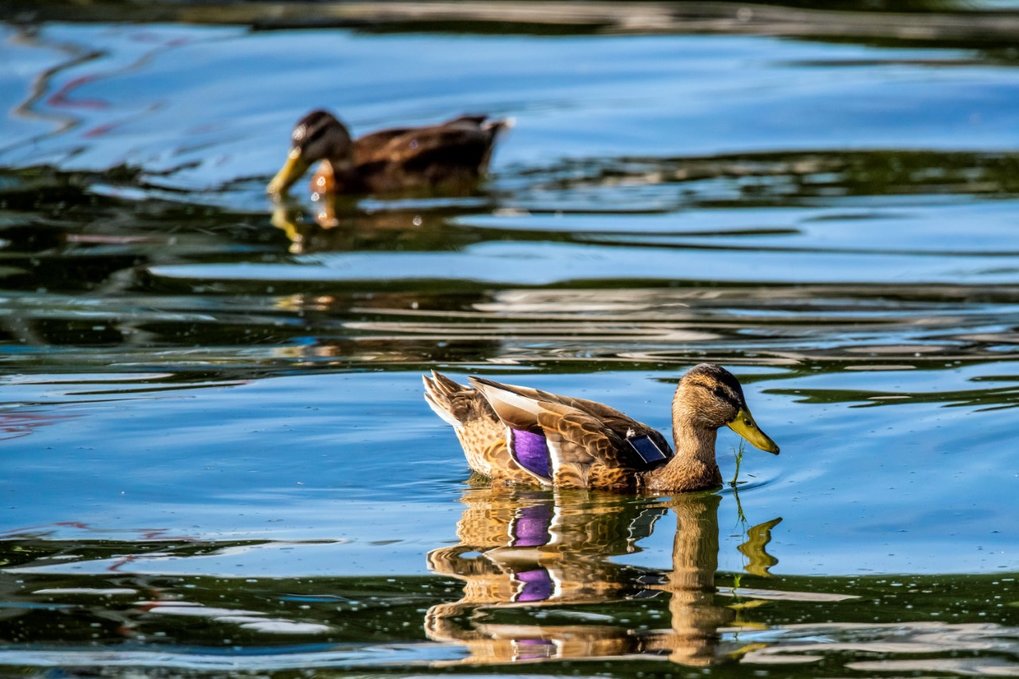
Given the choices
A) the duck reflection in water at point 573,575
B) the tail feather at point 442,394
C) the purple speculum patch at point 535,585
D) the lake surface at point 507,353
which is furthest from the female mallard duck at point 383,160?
the purple speculum patch at point 535,585

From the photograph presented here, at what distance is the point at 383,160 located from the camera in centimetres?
1481

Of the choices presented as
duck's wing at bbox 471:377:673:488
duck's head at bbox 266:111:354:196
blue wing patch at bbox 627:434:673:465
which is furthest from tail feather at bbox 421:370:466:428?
duck's head at bbox 266:111:354:196

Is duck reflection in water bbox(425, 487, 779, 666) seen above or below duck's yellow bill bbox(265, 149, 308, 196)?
below

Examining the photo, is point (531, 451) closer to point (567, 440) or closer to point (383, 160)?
point (567, 440)

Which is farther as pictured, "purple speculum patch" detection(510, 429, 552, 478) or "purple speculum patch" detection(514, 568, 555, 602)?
"purple speculum patch" detection(510, 429, 552, 478)

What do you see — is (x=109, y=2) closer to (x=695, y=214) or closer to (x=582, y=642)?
(x=695, y=214)

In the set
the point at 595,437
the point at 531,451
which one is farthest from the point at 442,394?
the point at 595,437

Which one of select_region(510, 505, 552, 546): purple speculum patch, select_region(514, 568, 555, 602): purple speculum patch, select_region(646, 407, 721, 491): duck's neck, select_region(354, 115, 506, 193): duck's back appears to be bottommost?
select_region(514, 568, 555, 602): purple speculum patch

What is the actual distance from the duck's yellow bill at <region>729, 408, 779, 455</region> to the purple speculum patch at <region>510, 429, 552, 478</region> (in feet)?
2.65

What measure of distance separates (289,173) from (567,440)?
731 centimetres

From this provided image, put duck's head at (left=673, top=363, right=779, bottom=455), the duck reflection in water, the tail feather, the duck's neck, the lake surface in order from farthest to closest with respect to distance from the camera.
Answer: the tail feather → the duck's neck → duck's head at (left=673, top=363, right=779, bottom=455) → the lake surface → the duck reflection in water

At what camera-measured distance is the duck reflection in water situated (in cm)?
595

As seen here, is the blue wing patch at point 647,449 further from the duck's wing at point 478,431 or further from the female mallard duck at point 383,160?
the female mallard duck at point 383,160

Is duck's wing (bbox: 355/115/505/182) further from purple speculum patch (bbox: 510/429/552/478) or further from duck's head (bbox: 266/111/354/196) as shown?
purple speculum patch (bbox: 510/429/552/478)
